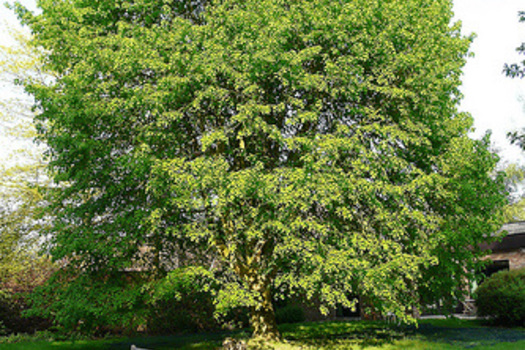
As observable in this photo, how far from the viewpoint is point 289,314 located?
78.3 ft

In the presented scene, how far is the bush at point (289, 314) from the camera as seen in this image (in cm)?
2373

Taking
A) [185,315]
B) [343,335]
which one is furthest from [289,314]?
[343,335]

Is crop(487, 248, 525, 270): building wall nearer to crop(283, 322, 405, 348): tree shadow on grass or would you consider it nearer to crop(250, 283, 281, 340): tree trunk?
crop(283, 322, 405, 348): tree shadow on grass

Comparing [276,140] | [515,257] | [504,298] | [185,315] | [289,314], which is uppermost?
[276,140]

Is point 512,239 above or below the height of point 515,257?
above

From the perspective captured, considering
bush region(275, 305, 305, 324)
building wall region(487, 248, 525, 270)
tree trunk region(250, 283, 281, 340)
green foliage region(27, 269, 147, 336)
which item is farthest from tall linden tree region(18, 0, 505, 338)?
building wall region(487, 248, 525, 270)

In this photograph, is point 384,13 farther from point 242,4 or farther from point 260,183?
point 260,183

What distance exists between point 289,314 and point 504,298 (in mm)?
10663

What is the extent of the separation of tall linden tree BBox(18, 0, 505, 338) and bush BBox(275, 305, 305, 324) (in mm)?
9240

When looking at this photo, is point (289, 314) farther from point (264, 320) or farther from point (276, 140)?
point (276, 140)

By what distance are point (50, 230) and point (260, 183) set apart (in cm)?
730

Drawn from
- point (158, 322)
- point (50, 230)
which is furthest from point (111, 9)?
point (158, 322)

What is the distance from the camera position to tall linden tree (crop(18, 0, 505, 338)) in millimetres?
11969

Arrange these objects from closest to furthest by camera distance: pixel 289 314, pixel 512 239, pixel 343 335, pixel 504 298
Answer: pixel 343 335 → pixel 504 298 → pixel 512 239 → pixel 289 314
